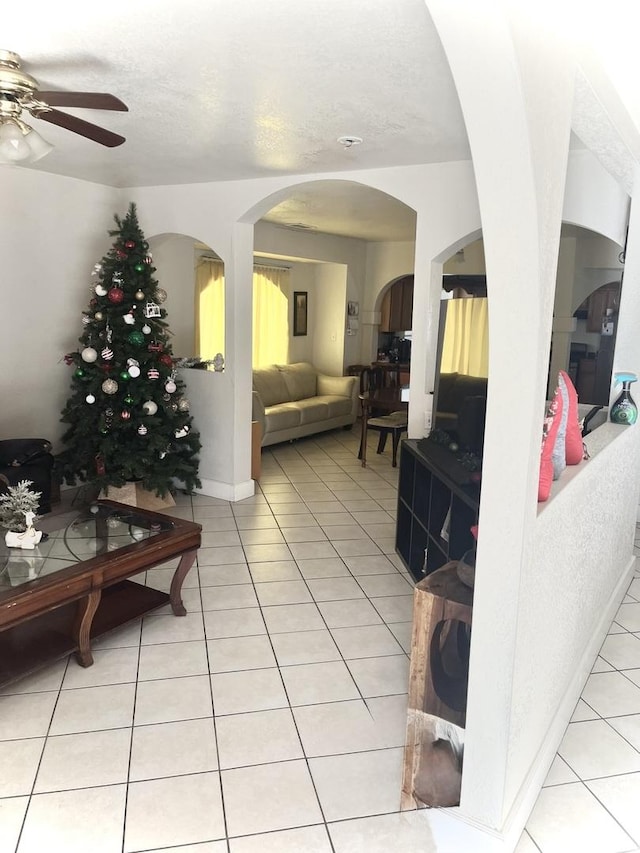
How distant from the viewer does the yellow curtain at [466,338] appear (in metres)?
3.82

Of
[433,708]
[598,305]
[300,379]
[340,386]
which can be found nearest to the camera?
[433,708]

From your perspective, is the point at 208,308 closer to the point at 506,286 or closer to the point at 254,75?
the point at 254,75

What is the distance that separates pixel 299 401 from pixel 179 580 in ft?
16.2

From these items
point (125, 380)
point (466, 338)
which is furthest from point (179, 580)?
point (466, 338)

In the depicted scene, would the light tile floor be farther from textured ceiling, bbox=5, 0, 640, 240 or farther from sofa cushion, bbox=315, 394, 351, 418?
sofa cushion, bbox=315, 394, 351, 418

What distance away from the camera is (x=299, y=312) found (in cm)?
901

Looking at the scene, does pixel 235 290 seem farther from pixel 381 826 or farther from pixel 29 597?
pixel 381 826

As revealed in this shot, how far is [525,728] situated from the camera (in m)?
2.10

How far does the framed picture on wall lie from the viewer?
895cm

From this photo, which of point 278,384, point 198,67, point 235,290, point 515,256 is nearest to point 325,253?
point 278,384

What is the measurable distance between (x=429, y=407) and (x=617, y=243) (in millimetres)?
1611

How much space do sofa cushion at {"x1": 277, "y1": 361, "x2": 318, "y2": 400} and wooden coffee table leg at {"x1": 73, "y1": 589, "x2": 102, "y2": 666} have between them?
17.8ft

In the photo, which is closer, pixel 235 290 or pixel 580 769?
→ pixel 580 769

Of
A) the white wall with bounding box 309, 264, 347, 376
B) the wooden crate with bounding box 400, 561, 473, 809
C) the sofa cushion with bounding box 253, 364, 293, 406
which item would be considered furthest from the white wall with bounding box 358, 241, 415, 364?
the wooden crate with bounding box 400, 561, 473, 809
